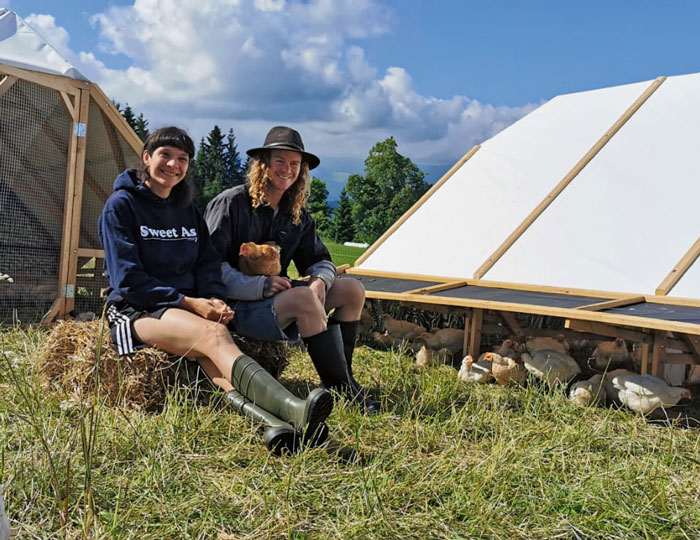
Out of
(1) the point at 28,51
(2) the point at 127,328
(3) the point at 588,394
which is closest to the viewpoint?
(2) the point at 127,328

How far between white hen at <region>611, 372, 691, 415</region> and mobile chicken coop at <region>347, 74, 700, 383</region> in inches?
7.4

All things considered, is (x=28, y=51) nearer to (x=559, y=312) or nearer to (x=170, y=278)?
(x=170, y=278)

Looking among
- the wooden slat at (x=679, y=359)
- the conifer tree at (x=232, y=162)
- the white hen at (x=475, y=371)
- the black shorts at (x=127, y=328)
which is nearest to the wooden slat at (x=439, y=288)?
the white hen at (x=475, y=371)

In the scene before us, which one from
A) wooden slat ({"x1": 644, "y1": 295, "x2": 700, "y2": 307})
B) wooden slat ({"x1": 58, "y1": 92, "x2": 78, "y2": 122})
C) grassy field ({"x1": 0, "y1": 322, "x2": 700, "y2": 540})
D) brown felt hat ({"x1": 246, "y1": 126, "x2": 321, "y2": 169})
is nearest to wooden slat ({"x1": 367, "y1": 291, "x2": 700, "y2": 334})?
grassy field ({"x1": 0, "y1": 322, "x2": 700, "y2": 540})

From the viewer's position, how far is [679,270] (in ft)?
13.4

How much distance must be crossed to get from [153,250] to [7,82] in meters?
2.82

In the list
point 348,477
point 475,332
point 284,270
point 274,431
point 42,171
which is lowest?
point 348,477

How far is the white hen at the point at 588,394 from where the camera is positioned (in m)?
3.22

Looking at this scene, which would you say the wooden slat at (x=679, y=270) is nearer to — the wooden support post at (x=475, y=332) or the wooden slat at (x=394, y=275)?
the wooden support post at (x=475, y=332)

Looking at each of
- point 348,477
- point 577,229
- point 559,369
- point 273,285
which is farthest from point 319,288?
point 577,229

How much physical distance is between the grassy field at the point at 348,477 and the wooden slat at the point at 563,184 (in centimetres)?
207

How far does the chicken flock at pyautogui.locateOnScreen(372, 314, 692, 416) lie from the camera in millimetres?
3102

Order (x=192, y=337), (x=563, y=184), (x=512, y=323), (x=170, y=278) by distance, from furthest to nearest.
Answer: (x=563, y=184) → (x=512, y=323) → (x=170, y=278) → (x=192, y=337)

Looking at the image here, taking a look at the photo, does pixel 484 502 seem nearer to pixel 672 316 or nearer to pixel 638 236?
pixel 672 316
